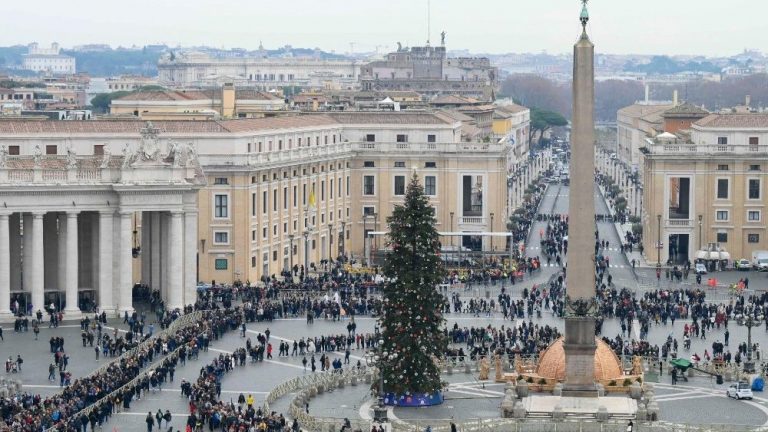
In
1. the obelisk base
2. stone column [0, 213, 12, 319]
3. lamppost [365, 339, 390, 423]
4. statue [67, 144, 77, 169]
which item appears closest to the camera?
lamppost [365, 339, 390, 423]

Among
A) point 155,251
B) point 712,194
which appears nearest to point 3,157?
point 155,251

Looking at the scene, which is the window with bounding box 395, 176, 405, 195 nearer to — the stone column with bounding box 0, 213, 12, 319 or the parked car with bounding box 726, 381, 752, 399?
the stone column with bounding box 0, 213, 12, 319

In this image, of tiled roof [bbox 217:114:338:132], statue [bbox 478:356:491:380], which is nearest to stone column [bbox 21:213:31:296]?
tiled roof [bbox 217:114:338:132]

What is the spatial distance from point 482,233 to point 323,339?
3210 centimetres

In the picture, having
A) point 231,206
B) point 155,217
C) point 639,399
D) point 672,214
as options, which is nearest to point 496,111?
point 672,214

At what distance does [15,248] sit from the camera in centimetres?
8844

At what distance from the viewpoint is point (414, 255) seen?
66750 mm

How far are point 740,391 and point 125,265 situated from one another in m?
29.3

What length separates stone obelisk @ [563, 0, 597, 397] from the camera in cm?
5900

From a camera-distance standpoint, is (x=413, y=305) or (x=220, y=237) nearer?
(x=413, y=305)

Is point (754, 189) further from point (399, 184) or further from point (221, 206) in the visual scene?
point (221, 206)

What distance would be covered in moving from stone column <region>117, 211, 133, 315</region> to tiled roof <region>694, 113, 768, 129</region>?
38976 millimetres

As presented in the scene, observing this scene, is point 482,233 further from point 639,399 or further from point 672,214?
point 639,399

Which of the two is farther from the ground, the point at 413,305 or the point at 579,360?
the point at 413,305
